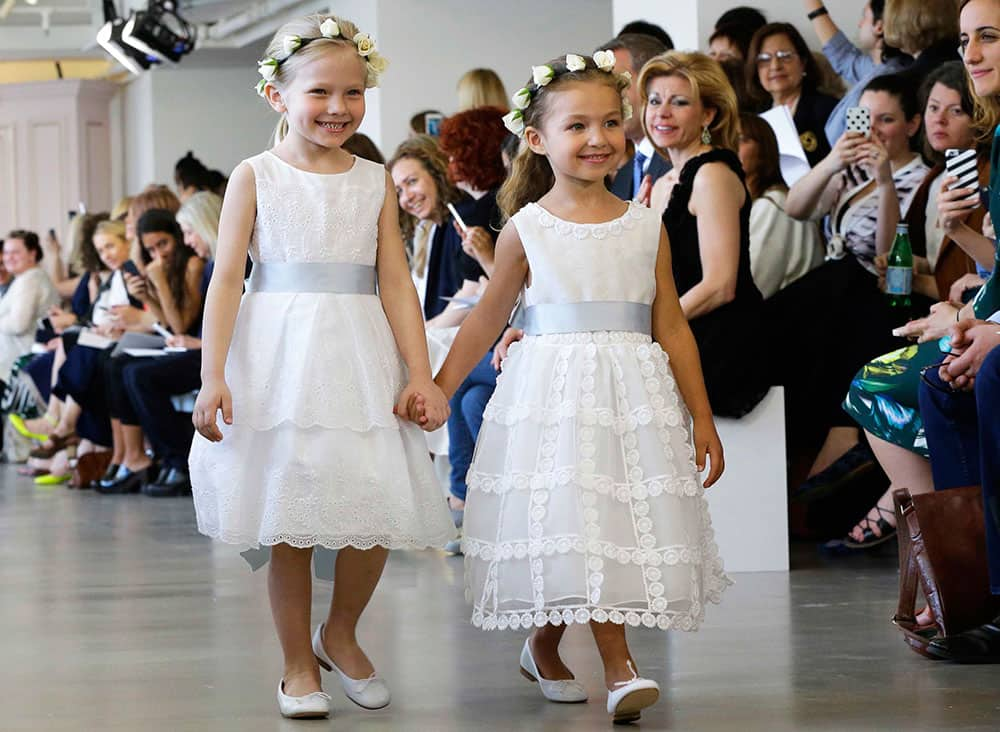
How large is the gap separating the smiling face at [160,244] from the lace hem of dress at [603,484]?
4850 millimetres

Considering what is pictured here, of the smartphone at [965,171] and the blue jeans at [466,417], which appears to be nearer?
the smartphone at [965,171]

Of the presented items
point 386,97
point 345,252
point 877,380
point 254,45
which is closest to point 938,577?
point 877,380

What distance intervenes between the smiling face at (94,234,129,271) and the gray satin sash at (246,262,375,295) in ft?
18.5

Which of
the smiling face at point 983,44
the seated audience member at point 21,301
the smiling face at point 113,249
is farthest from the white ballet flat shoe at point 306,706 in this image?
the seated audience member at point 21,301

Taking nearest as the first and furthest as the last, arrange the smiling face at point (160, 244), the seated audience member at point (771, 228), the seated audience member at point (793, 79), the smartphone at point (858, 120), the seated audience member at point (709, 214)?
the seated audience member at point (709, 214) < the smartphone at point (858, 120) < the seated audience member at point (771, 228) < the seated audience member at point (793, 79) < the smiling face at point (160, 244)

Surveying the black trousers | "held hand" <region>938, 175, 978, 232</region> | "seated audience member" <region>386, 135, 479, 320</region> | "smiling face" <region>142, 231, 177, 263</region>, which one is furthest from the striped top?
"smiling face" <region>142, 231, 177, 263</region>

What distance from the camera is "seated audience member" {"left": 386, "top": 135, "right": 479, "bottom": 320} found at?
5.52 m

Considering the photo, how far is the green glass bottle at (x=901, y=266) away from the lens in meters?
4.66

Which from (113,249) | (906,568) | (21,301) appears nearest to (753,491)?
(906,568)

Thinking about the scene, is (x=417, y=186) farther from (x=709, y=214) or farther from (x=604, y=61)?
(x=604, y=61)

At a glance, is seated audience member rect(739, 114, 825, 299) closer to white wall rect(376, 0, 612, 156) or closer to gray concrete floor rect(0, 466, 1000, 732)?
gray concrete floor rect(0, 466, 1000, 732)

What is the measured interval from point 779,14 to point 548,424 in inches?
151

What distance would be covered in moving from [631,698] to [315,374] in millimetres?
731

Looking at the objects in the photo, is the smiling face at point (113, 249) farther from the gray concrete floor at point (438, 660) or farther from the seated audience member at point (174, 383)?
the gray concrete floor at point (438, 660)
